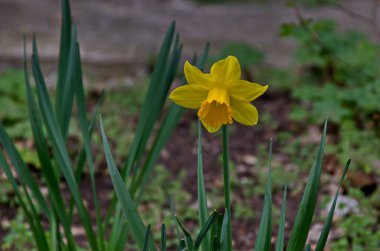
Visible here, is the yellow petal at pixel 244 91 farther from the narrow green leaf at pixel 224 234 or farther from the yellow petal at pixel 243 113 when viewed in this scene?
the narrow green leaf at pixel 224 234

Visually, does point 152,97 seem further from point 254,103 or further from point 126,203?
point 254,103


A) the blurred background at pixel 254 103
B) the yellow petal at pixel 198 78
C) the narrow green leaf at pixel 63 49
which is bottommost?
the blurred background at pixel 254 103

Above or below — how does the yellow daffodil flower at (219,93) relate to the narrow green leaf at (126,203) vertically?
above

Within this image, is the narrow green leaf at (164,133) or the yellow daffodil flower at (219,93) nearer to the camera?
the yellow daffodil flower at (219,93)

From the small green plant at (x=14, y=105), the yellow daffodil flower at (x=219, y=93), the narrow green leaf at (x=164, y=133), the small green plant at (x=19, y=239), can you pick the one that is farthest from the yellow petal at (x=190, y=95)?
the small green plant at (x=14, y=105)

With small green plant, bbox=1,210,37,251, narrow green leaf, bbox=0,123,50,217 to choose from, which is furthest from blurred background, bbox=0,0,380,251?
narrow green leaf, bbox=0,123,50,217

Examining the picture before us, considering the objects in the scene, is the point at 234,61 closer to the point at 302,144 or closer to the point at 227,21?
the point at 302,144

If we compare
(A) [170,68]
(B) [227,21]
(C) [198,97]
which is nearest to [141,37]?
(B) [227,21]

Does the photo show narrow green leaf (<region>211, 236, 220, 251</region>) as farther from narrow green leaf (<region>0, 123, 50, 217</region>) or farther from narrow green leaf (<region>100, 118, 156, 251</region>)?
narrow green leaf (<region>0, 123, 50, 217</region>)
